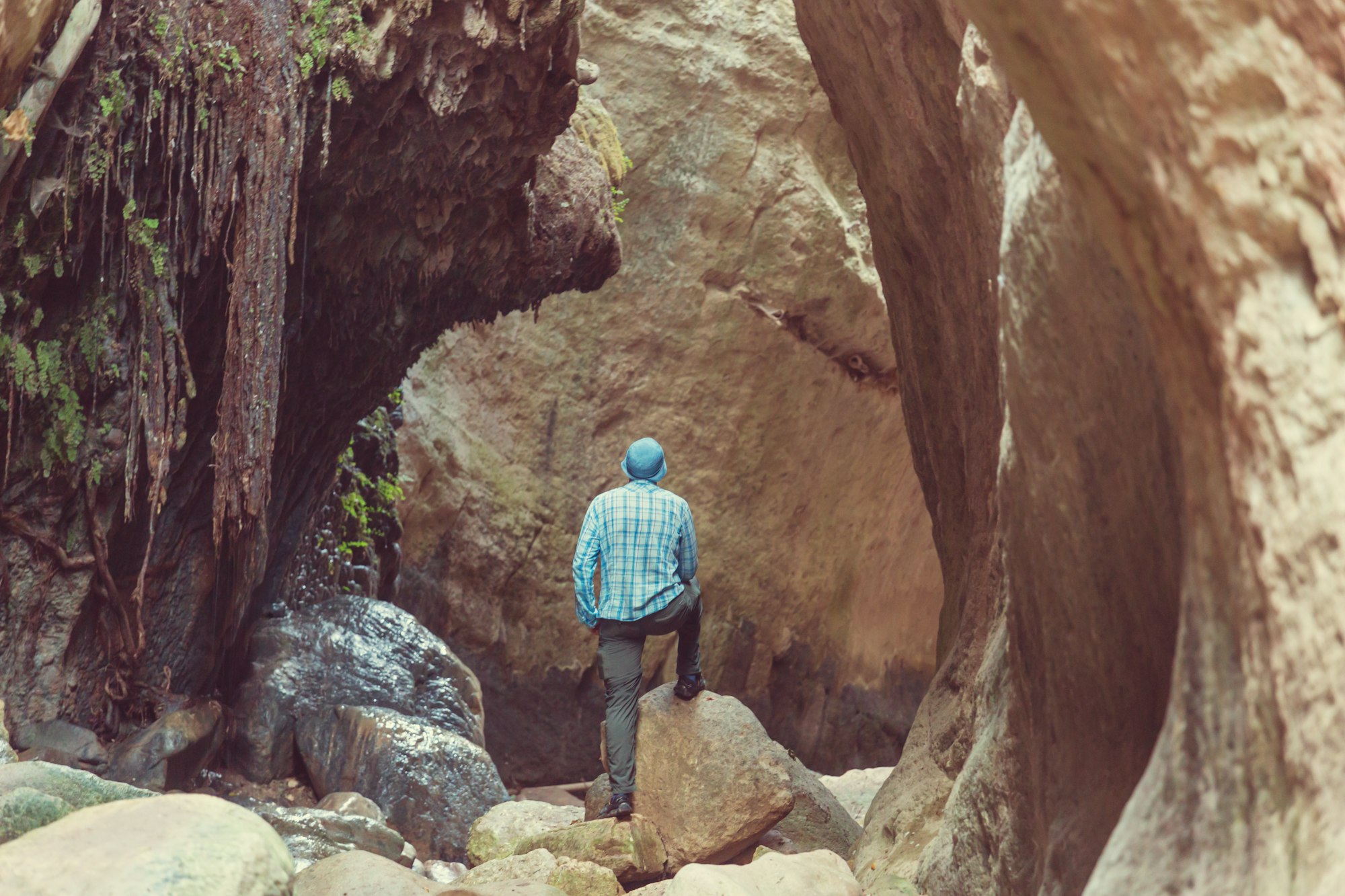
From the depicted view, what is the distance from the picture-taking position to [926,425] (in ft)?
23.0

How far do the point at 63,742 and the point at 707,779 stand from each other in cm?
381

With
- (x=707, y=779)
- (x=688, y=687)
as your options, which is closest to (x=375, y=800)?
(x=688, y=687)

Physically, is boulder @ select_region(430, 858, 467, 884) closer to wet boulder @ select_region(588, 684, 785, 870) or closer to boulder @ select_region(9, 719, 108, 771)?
wet boulder @ select_region(588, 684, 785, 870)

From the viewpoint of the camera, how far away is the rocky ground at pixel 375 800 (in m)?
2.93

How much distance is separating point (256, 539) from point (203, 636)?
89cm

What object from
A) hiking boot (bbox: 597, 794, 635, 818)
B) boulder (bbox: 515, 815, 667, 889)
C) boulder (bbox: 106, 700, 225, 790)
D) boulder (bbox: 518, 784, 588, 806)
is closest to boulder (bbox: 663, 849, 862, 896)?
boulder (bbox: 515, 815, 667, 889)

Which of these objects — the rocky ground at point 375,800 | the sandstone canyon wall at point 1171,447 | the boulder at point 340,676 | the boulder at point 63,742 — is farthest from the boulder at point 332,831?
the sandstone canyon wall at point 1171,447

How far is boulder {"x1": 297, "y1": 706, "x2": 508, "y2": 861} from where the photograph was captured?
8.27m

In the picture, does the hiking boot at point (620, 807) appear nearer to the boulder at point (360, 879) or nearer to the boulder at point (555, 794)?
the boulder at point (360, 879)

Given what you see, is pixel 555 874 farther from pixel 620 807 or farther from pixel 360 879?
pixel 360 879

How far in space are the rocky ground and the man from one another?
11cm

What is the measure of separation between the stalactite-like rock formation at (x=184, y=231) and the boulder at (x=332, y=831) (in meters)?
1.25

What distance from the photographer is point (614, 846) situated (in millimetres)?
5457

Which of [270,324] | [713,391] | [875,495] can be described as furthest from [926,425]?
Answer: [875,495]
